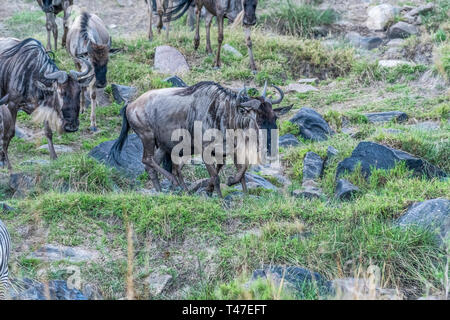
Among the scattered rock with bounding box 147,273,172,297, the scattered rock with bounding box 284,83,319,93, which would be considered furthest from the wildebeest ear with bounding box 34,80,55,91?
the scattered rock with bounding box 284,83,319,93

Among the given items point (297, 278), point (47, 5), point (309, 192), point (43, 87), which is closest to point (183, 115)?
point (309, 192)

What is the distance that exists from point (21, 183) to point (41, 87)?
1.33 metres

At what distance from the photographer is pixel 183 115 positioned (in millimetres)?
7188

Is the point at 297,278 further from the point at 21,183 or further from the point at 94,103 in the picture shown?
the point at 94,103

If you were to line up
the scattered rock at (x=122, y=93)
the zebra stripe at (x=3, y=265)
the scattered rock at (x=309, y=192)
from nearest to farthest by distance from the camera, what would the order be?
1. the zebra stripe at (x=3, y=265)
2. the scattered rock at (x=309, y=192)
3. the scattered rock at (x=122, y=93)

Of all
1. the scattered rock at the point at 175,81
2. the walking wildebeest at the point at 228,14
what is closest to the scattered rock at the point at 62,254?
the scattered rock at the point at 175,81

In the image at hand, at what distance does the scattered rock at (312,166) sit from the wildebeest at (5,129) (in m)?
3.28

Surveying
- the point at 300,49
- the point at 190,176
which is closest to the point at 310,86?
the point at 300,49

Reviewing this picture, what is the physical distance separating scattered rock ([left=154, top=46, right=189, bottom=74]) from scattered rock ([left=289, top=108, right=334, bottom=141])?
8.60 feet

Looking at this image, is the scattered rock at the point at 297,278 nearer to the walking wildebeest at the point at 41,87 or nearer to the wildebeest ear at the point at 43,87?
the walking wildebeest at the point at 41,87

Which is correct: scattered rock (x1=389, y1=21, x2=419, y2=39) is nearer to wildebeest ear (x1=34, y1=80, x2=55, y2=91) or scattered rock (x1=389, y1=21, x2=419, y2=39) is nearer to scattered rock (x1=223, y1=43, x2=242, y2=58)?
scattered rock (x1=223, y1=43, x2=242, y2=58)

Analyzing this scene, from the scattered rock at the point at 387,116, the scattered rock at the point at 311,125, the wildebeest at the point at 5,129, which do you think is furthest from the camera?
the scattered rock at the point at 387,116

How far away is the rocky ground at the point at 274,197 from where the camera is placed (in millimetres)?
5441

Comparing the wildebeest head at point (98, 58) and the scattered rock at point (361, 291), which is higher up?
the wildebeest head at point (98, 58)
